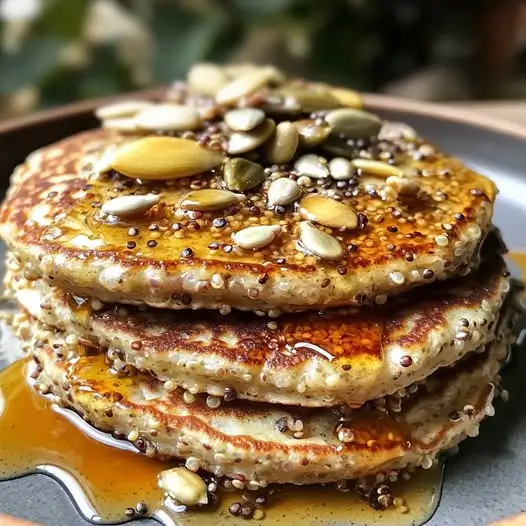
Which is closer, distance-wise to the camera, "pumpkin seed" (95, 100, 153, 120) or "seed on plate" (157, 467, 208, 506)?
"seed on plate" (157, 467, 208, 506)

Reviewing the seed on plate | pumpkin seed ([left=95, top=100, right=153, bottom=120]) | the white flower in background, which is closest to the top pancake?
pumpkin seed ([left=95, top=100, right=153, bottom=120])

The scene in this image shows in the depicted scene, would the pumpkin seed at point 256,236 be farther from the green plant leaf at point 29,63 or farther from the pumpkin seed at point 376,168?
the green plant leaf at point 29,63

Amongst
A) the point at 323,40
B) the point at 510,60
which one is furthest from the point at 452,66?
the point at 323,40

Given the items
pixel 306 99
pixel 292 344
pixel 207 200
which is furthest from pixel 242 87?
pixel 292 344

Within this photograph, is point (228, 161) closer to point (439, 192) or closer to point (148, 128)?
point (148, 128)

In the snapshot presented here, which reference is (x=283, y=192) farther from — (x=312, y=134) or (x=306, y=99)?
(x=306, y=99)

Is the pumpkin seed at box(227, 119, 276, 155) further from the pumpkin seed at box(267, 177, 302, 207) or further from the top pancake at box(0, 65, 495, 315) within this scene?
the pumpkin seed at box(267, 177, 302, 207)
